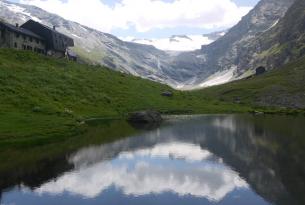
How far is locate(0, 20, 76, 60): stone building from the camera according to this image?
138750mm

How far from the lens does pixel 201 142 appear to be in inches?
2758

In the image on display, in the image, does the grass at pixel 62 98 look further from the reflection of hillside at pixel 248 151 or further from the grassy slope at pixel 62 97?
the reflection of hillside at pixel 248 151

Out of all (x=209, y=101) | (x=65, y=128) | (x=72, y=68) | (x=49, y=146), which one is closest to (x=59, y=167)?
(x=49, y=146)

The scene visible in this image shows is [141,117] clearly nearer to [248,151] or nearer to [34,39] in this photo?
[248,151]

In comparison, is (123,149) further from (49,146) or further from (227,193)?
(227,193)

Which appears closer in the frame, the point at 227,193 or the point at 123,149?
the point at 227,193

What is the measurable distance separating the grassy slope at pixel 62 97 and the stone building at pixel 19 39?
12.2 meters

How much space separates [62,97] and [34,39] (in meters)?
60.1

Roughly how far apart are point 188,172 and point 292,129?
47.8 meters

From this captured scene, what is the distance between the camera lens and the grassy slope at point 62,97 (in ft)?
224

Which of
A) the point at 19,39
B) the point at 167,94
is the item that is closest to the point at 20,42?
the point at 19,39

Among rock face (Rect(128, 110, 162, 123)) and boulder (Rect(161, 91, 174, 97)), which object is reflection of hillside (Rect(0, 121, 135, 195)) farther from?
boulder (Rect(161, 91, 174, 97))

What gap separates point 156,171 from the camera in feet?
154

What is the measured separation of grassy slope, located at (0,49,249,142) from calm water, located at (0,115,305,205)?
8.42 meters
